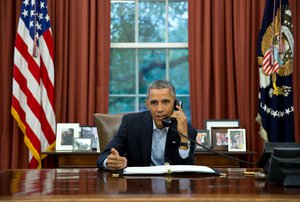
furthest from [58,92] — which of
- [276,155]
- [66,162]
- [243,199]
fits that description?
[243,199]

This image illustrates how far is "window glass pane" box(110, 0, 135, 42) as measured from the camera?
4902 mm

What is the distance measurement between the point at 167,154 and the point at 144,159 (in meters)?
0.15

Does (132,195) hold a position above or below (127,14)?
below

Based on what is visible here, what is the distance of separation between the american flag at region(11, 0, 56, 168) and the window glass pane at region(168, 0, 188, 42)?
1.40m

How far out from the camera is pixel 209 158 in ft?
13.0

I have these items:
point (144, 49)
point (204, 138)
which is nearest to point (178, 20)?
point (144, 49)

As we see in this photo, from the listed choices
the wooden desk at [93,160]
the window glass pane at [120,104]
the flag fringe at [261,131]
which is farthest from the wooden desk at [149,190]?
the window glass pane at [120,104]

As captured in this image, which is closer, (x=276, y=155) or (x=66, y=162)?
(x=276, y=155)

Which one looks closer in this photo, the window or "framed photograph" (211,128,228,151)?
"framed photograph" (211,128,228,151)

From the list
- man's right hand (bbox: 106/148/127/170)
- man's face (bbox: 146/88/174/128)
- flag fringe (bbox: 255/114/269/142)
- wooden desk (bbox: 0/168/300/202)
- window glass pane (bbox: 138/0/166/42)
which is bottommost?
wooden desk (bbox: 0/168/300/202)

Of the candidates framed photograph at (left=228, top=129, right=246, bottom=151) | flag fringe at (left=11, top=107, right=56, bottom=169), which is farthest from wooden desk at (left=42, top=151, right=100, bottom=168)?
framed photograph at (left=228, top=129, right=246, bottom=151)

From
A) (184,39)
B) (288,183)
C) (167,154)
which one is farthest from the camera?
(184,39)

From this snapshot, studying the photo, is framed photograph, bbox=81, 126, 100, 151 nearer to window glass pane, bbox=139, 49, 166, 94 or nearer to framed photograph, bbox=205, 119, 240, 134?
window glass pane, bbox=139, 49, 166, 94

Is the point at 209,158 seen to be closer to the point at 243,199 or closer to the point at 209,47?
the point at 209,47
